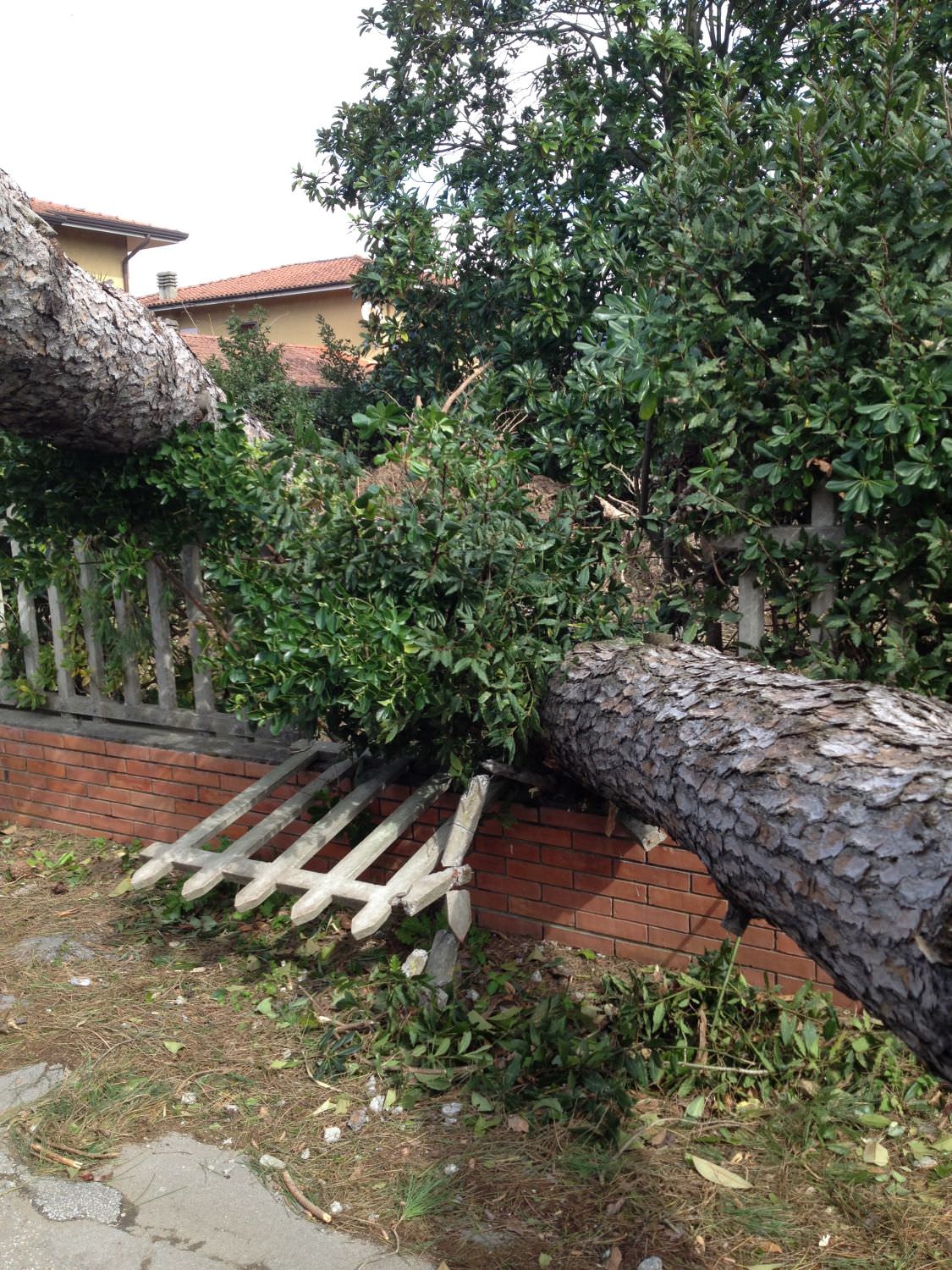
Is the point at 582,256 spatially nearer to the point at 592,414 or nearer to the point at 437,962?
the point at 592,414

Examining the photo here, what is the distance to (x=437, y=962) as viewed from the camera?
11.5 ft

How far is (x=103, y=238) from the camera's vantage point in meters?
23.1

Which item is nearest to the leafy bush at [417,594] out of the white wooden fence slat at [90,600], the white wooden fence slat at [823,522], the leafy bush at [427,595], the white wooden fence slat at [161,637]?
the leafy bush at [427,595]

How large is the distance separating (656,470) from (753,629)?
Result: 84cm

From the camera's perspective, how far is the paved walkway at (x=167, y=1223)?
2527mm

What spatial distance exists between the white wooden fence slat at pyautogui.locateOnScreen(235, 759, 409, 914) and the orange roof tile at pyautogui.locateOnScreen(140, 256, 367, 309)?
21.1 m

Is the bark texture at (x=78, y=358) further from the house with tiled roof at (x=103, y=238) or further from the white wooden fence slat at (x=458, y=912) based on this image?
the house with tiled roof at (x=103, y=238)

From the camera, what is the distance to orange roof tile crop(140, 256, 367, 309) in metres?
24.1

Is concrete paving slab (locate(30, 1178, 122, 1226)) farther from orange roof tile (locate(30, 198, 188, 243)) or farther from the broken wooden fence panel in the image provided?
orange roof tile (locate(30, 198, 188, 243))

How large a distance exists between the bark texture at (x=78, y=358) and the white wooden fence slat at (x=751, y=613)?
98.5 inches

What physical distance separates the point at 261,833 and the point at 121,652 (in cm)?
165

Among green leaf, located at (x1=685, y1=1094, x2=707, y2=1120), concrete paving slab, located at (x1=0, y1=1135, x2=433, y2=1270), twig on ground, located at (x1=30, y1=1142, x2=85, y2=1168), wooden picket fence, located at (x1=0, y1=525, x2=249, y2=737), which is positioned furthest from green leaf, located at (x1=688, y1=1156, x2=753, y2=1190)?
wooden picket fence, located at (x1=0, y1=525, x2=249, y2=737)

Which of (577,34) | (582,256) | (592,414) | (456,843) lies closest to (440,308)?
(582,256)

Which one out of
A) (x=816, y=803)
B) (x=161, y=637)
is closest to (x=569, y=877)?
(x=816, y=803)
